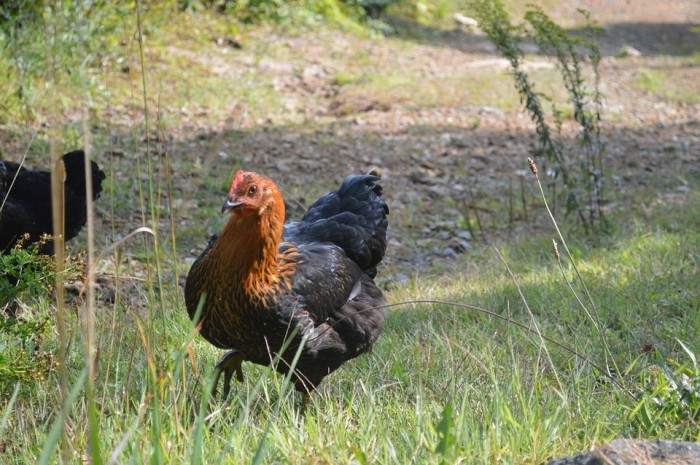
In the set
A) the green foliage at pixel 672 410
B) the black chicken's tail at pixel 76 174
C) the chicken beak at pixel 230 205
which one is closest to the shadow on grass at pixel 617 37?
the black chicken's tail at pixel 76 174

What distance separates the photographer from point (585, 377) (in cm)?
367

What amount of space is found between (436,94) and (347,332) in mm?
6891

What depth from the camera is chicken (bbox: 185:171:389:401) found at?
11.8 ft

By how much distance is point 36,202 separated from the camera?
518 cm

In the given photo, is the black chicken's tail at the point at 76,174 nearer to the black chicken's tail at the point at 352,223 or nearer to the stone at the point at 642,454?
the black chicken's tail at the point at 352,223

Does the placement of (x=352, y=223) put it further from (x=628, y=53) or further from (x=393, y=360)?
(x=628, y=53)

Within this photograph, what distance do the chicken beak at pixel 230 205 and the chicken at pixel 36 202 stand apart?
1891 millimetres

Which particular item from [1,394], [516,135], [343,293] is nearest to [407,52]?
[516,135]

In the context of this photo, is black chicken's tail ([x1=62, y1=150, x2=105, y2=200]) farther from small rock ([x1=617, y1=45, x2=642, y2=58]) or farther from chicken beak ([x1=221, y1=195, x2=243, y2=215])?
small rock ([x1=617, y1=45, x2=642, y2=58])

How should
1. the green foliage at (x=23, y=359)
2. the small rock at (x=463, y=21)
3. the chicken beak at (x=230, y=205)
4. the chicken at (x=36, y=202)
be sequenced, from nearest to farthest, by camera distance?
the green foliage at (x=23, y=359) < the chicken beak at (x=230, y=205) < the chicken at (x=36, y=202) < the small rock at (x=463, y=21)

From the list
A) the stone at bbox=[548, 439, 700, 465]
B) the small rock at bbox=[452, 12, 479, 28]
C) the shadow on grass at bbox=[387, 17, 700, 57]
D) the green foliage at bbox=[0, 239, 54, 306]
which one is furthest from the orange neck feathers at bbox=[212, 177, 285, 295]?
the small rock at bbox=[452, 12, 479, 28]

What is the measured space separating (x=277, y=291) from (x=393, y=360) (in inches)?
34.1

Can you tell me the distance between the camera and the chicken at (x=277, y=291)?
358cm

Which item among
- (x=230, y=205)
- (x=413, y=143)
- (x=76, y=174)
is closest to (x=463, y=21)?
(x=413, y=143)
